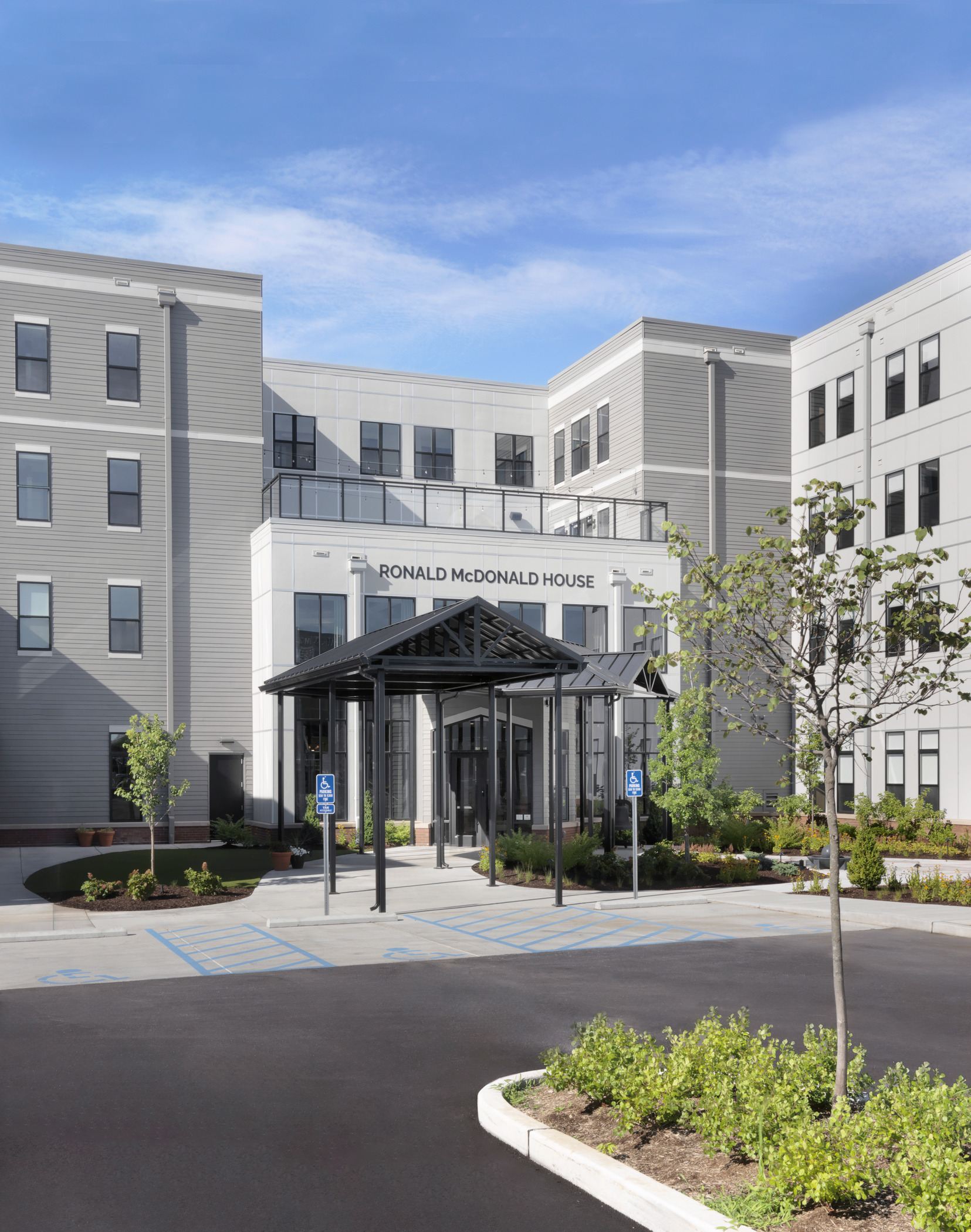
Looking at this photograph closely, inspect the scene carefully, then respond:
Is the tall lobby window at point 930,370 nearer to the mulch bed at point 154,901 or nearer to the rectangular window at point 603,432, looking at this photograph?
the rectangular window at point 603,432

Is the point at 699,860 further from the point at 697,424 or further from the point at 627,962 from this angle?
the point at 697,424

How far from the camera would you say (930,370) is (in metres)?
35.1

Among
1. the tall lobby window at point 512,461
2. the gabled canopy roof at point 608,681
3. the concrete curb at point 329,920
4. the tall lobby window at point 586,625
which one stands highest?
the tall lobby window at point 512,461

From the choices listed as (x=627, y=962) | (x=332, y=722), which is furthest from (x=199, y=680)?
(x=627, y=962)

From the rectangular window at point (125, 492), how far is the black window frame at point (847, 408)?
22.3m

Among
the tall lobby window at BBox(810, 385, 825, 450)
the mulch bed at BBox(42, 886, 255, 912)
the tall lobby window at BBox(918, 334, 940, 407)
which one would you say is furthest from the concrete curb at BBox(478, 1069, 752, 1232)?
the tall lobby window at BBox(810, 385, 825, 450)

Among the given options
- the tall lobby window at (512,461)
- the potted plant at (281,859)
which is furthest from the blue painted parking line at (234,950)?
the tall lobby window at (512,461)

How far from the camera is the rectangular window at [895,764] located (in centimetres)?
3550

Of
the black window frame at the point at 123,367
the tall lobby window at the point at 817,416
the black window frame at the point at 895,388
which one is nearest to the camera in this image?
the black window frame at the point at 123,367

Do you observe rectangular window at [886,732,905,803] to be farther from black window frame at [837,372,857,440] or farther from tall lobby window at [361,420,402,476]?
tall lobby window at [361,420,402,476]

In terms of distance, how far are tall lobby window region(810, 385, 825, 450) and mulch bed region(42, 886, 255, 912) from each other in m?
25.8

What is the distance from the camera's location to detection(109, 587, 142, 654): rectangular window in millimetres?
33812

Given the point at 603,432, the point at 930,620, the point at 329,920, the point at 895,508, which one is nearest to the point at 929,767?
the point at 895,508

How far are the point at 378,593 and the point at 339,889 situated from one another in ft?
38.4
